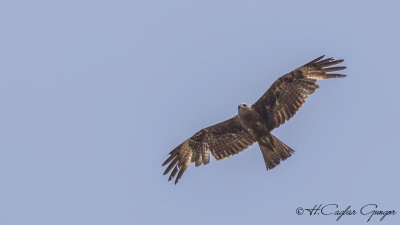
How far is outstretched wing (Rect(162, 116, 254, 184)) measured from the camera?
47.8 feet

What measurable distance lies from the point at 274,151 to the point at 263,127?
0.62 m

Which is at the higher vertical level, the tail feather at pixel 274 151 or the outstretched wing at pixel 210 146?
the outstretched wing at pixel 210 146

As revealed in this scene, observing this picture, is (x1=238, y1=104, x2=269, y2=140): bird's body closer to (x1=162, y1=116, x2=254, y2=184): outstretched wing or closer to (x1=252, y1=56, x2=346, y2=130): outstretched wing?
(x1=252, y1=56, x2=346, y2=130): outstretched wing

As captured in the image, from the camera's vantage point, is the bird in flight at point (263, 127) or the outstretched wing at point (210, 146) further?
the outstretched wing at point (210, 146)

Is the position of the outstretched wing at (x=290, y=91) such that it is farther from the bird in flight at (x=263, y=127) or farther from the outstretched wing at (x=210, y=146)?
the outstretched wing at (x=210, y=146)

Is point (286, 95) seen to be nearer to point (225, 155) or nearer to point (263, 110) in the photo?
point (263, 110)

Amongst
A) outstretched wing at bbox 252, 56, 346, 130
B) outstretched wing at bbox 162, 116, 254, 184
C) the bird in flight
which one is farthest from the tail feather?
outstretched wing at bbox 162, 116, 254, 184

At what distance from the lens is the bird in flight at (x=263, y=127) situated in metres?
13.6

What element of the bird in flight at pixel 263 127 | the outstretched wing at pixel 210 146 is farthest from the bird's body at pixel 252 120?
the outstretched wing at pixel 210 146

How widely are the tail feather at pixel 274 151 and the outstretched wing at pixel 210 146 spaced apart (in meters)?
0.87

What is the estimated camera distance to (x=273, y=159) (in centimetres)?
1366

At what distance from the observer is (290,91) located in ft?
45.3

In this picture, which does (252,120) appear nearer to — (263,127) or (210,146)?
(263,127)

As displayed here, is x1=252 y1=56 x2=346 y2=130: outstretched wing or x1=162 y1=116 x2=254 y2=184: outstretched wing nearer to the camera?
x1=252 y1=56 x2=346 y2=130: outstretched wing
